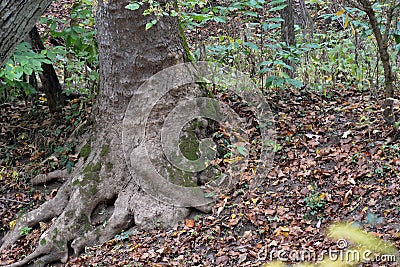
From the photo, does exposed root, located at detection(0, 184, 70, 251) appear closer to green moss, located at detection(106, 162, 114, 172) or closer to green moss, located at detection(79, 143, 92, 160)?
green moss, located at detection(79, 143, 92, 160)

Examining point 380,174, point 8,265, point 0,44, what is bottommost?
point 8,265

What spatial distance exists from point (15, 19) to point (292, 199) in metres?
3.70

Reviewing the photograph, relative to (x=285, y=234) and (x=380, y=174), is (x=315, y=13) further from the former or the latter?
(x=285, y=234)

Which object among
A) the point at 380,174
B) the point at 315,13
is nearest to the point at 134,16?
the point at 380,174

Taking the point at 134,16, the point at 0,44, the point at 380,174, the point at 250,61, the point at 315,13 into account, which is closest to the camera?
the point at 0,44

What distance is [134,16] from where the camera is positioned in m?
5.39

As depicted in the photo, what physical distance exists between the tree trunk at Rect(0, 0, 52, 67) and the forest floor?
119 inches

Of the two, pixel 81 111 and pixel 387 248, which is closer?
pixel 387 248

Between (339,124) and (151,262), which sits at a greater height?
(339,124)

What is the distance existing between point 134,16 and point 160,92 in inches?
37.2

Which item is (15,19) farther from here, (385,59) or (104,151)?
(385,59)

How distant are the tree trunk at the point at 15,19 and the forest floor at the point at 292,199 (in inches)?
119

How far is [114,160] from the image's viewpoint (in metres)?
5.70

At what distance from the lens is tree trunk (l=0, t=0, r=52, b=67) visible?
185 cm
